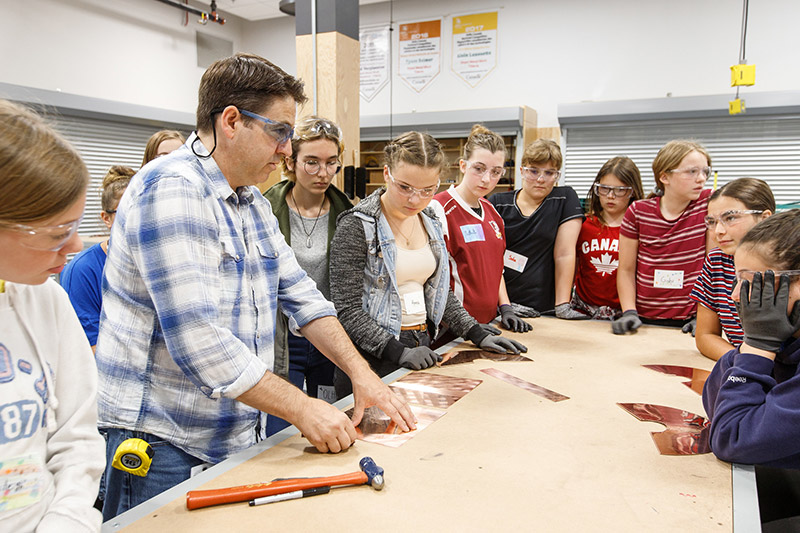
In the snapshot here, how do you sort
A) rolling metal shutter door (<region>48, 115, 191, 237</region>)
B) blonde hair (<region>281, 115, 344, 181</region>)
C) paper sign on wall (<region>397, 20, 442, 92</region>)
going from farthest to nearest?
paper sign on wall (<region>397, 20, 442, 92</region>)
rolling metal shutter door (<region>48, 115, 191, 237</region>)
blonde hair (<region>281, 115, 344, 181</region>)

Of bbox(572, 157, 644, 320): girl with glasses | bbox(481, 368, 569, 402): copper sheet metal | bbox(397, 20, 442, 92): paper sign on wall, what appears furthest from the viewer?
bbox(397, 20, 442, 92): paper sign on wall

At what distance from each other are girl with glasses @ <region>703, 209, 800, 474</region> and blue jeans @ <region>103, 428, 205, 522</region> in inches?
48.1

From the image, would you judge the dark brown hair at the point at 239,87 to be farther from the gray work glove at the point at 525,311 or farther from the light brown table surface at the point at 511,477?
the gray work glove at the point at 525,311

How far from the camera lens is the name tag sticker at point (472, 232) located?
2340mm

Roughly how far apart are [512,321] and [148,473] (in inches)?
63.7

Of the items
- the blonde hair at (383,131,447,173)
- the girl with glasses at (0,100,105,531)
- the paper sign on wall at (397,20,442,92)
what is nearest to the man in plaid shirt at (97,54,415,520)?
the girl with glasses at (0,100,105,531)

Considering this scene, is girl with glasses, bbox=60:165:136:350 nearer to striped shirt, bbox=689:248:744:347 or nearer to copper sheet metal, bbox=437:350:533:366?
copper sheet metal, bbox=437:350:533:366

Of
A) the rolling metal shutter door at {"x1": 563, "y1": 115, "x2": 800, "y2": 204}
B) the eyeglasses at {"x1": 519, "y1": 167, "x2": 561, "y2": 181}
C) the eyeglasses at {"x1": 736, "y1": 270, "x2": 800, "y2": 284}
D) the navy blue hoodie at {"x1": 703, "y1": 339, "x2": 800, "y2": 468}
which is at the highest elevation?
the rolling metal shutter door at {"x1": 563, "y1": 115, "x2": 800, "y2": 204}

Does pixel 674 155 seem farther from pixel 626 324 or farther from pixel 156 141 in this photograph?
pixel 156 141

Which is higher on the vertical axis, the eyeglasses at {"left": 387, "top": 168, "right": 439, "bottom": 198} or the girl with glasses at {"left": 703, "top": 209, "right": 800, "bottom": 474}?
the eyeglasses at {"left": 387, "top": 168, "right": 439, "bottom": 198}

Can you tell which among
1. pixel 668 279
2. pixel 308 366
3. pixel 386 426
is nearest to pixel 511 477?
pixel 386 426

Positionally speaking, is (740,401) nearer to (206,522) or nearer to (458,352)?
(458,352)

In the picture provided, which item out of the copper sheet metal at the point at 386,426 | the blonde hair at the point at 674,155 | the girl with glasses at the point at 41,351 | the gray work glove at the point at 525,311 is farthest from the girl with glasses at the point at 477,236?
the girl with glasses at the point at 41,351

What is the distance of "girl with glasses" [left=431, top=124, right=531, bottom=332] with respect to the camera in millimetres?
2346
